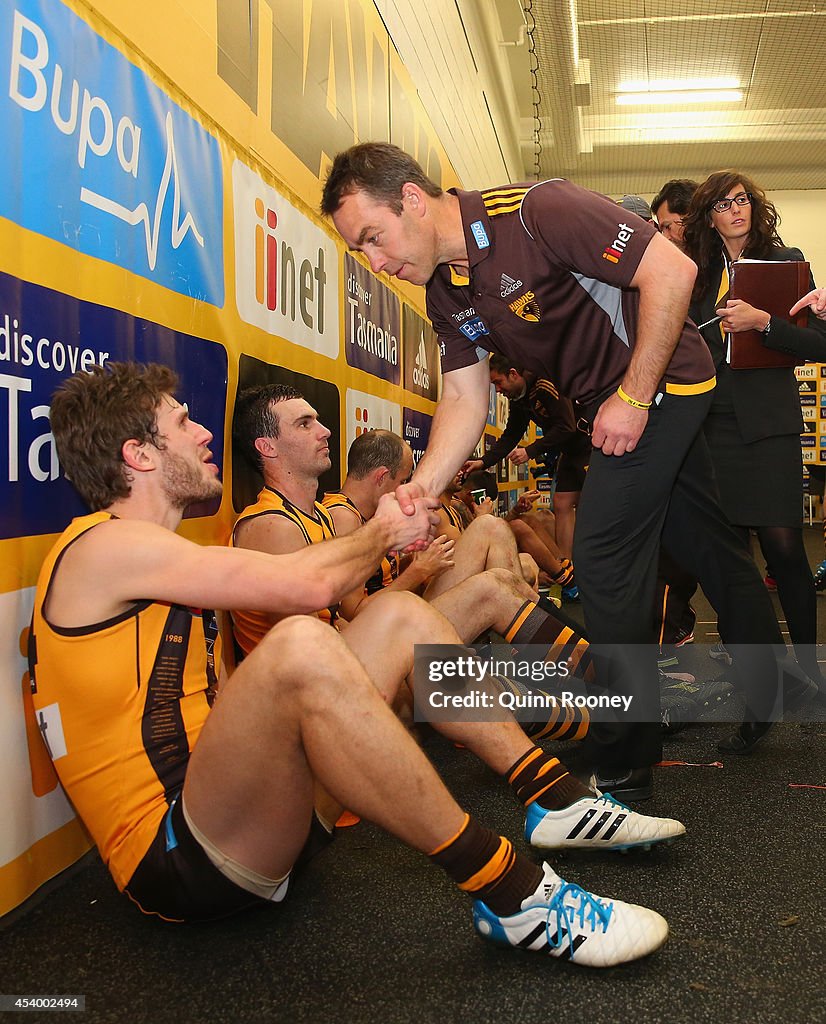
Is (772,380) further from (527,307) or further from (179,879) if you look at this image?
(179,879)

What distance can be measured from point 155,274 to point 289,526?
61 cm

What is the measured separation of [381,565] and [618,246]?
3.81 feet

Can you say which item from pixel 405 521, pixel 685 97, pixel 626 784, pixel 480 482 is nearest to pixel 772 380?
pixel 626 784

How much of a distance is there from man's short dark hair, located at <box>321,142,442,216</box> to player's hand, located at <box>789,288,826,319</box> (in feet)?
3.63

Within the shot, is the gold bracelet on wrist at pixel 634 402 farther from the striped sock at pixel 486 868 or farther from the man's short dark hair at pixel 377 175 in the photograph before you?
the striped sock at pixel 486 868

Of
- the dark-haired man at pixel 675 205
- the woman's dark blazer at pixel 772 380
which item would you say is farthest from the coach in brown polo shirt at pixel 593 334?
the dark-haired man at pixel 675 205

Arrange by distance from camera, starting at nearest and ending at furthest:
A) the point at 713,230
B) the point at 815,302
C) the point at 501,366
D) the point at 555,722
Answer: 1. the point at 555,722
2. the point at 815,302
3. the point at 713,230
4. the point at 501,366

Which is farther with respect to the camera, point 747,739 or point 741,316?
point 741,316

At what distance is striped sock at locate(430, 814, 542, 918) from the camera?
1127mm

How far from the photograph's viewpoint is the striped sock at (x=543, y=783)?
1.47 m

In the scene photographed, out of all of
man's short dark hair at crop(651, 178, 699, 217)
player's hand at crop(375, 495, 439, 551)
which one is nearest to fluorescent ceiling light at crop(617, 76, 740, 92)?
man's short dark hair at crop(651, 178, 699, 217)

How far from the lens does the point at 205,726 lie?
1165 millimetres

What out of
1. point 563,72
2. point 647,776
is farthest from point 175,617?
point 563,72

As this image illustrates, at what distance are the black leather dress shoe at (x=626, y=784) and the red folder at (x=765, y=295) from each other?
50.7 inches
